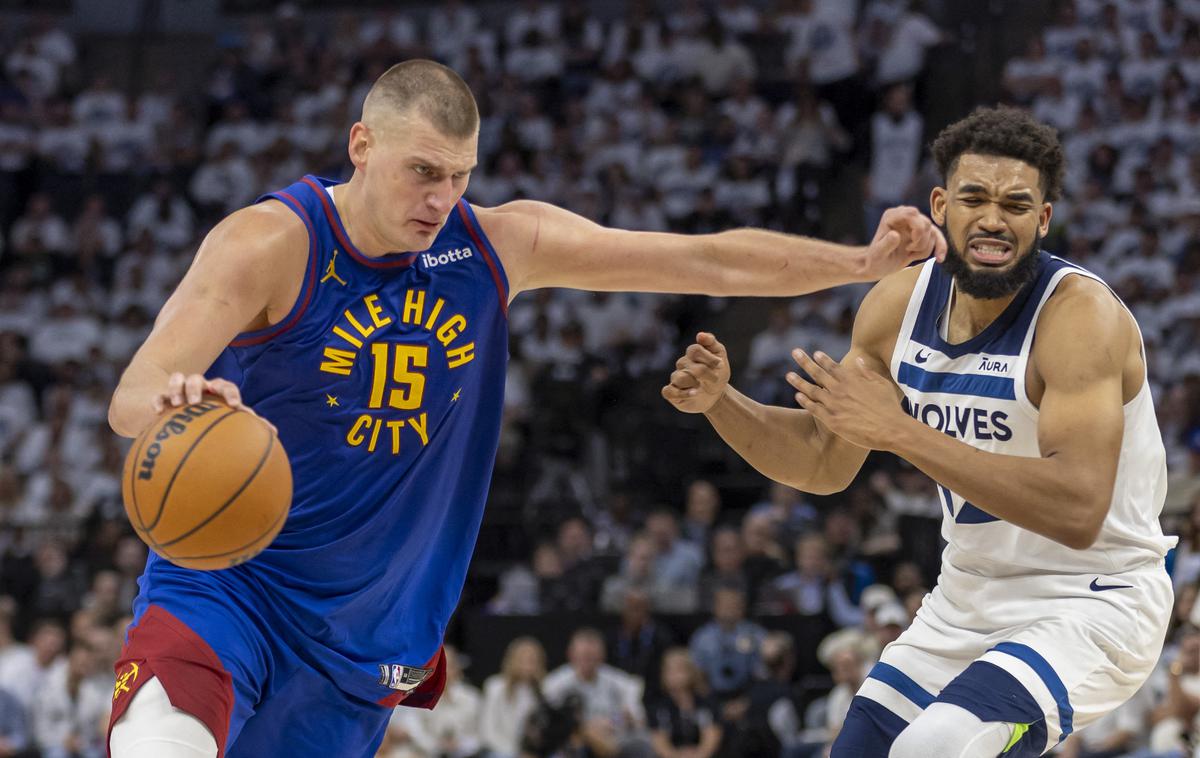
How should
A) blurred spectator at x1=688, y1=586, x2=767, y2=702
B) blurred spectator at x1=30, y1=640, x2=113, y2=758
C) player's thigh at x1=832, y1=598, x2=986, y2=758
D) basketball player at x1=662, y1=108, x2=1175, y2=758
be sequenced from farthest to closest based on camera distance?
blurred spectator at x1=30, y1=640, x2=113, y2=758, blurred spectator at x1=688, y1=586, x2=767, y2=702, player's thigh at x1=832, y1=598, x2=986, y2=758, basketball player at x1=662, y1=108, x2=1175, y2=758

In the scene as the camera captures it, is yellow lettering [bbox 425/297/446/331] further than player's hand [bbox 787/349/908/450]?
Yes

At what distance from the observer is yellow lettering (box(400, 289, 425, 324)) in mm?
4684

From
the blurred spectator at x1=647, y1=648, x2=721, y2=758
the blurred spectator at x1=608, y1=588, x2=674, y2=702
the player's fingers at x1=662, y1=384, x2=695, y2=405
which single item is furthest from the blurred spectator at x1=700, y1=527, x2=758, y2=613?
the player's fingers at x1=662, y1=384, x2=695, y2=405

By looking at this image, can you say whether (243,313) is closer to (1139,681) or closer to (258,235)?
(258,235)

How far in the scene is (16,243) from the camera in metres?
17.9

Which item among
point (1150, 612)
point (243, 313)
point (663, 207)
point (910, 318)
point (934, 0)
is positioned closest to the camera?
point (243, 313)

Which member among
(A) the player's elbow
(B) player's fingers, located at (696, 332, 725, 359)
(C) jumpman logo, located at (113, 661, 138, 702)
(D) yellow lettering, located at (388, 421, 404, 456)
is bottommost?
(C) jumpman logo, located at (113, 661, 138, 702)

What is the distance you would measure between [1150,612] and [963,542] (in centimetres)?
61

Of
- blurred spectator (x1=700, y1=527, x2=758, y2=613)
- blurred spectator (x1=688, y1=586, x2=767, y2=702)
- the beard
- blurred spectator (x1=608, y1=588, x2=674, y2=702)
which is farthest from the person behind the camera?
blurred spectator (x1=700, y1=527, x2=758, y2=613)

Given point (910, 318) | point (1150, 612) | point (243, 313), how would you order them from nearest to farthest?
point (243, 313), point (1150, 612), point (910, 318)

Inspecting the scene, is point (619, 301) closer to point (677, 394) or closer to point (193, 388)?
point (677, 394)

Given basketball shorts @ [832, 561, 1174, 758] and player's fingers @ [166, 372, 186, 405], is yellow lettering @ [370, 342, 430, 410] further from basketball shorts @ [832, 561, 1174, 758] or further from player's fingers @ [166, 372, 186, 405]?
basketball shorts @ [832, 561, 1174, 758]

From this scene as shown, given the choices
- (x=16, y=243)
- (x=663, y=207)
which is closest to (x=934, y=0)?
(x=663, y=207)

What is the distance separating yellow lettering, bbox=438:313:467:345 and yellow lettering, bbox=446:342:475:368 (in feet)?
0.13
